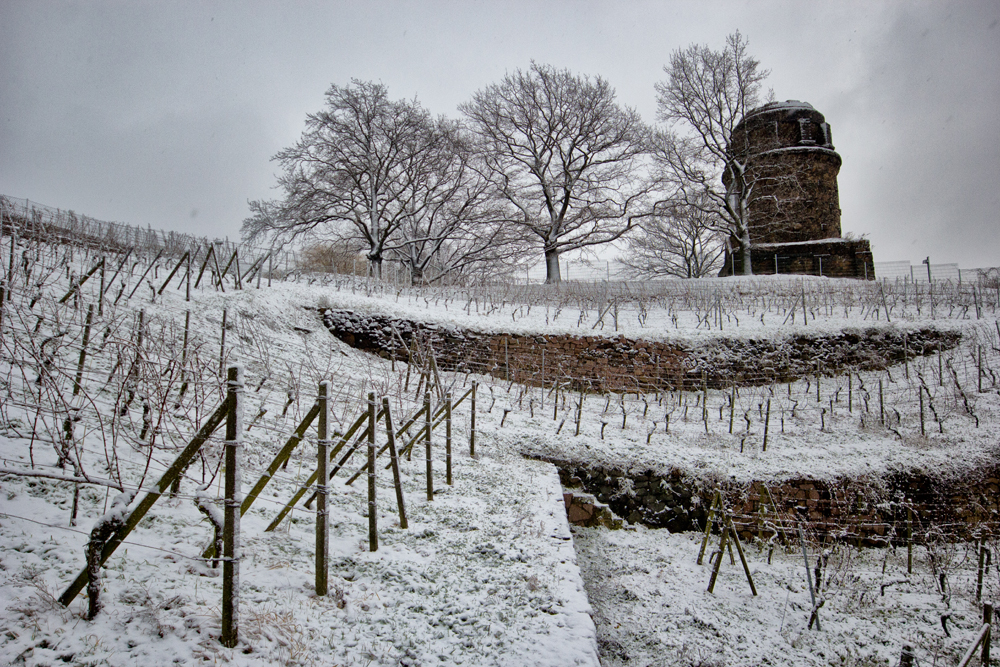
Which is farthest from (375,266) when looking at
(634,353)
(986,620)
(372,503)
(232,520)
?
(986,620)

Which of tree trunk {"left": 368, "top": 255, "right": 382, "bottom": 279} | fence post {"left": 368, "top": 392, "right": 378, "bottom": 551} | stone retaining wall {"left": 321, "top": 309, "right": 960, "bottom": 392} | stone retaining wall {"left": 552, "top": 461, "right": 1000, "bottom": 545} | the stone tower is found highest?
the stone tower

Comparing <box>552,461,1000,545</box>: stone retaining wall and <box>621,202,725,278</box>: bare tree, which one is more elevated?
<box>621,202,725,278</box>: bare tree

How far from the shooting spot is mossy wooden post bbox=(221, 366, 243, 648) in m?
2.55

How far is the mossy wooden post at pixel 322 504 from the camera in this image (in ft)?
10.7

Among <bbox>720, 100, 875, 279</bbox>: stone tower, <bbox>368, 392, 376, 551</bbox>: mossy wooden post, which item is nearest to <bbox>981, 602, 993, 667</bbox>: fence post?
<bbox>368, 392, 376, 551</bbox>: mossy wooden post

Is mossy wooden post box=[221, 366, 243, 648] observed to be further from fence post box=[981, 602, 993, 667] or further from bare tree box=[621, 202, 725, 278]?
bare tree box=[621, 202, 725, 278]

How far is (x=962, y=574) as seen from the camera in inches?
243

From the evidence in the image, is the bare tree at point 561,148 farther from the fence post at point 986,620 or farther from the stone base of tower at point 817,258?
the fence post at point 986,620

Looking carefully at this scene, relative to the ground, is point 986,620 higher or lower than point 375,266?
lower

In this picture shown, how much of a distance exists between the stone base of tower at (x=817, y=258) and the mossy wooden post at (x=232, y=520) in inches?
881

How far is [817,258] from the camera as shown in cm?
2053

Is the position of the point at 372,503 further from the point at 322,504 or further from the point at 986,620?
the point at 986,620

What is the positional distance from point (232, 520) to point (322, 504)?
0.77m

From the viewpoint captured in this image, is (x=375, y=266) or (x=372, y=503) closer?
(x=372, y=503)
